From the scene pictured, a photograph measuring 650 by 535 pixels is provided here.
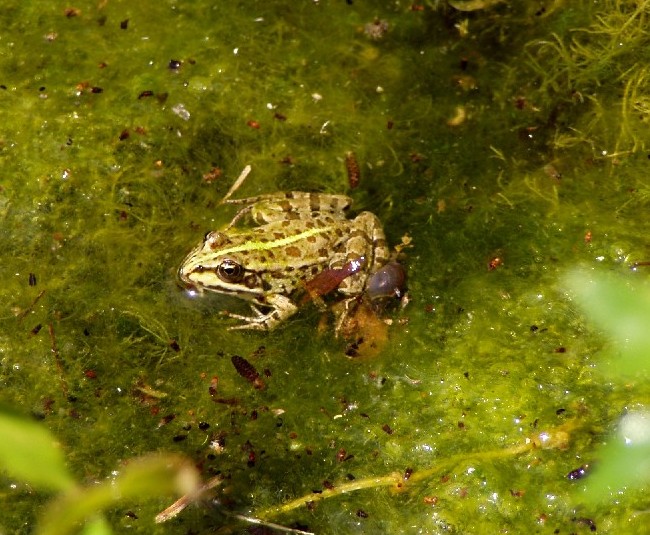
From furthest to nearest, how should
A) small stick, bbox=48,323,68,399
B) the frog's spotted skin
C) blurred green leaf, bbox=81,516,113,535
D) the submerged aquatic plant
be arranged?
the submerged aquatic plant → the frog's spotted skin → small stick, bbox=48,323,68,399 → blurred green leaf, bbox=81,516,113,535

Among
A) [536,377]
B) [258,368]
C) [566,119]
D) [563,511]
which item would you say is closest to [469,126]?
[566,119]

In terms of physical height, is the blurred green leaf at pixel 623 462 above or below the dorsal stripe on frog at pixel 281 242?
below

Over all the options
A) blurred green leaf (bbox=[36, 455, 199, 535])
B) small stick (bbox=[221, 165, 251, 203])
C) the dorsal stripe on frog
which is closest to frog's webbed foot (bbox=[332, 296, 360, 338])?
the dorsal stripe on frog

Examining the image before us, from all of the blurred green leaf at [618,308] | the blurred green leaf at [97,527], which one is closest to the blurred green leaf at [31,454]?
the blurred green leaf at [97,527]

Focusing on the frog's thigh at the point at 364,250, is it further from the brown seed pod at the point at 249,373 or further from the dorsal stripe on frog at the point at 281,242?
the brown seed pod at the point at 249,373

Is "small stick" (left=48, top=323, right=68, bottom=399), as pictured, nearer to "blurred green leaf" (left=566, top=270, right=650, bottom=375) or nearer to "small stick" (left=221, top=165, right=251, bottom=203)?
"small stick" (left=221, top=165, right=251, bottom=203)

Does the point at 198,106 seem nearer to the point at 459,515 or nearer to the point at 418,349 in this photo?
the point at 418,349

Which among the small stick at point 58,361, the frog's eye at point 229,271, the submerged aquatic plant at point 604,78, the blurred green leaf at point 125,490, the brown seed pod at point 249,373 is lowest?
the blurred green leaf at point 125,490

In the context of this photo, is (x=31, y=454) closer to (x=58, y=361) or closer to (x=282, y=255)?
(x=58, y=361)

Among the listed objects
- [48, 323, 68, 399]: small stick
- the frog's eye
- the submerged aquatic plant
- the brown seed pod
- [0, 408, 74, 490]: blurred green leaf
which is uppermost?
the submerged aquatic plant
